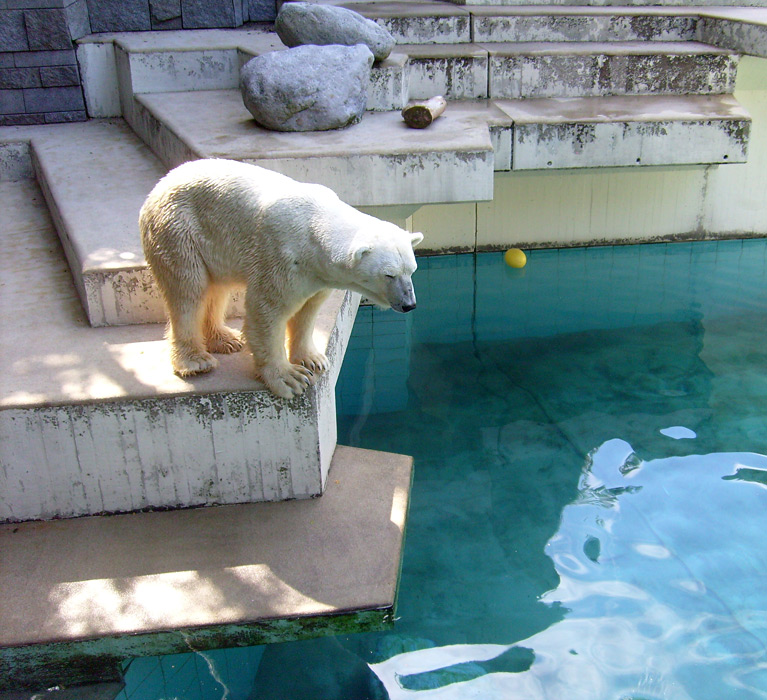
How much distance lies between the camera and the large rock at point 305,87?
5.04m

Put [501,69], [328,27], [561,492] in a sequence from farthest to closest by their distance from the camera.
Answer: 1. [501,69]
2. [328,27]
3. [561,492]

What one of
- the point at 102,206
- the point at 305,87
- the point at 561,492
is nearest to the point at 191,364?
the point at 102,206

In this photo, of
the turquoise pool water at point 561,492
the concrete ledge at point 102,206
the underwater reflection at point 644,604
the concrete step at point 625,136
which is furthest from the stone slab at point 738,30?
the concrete ledge at point 102,206

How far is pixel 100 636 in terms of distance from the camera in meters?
2.79

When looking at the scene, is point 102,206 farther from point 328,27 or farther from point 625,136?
point 625,136

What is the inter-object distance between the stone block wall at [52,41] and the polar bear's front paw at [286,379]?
4.75 m

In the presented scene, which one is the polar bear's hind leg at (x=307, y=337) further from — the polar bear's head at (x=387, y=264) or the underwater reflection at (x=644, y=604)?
the underwater reflection at (x=644, y=604)

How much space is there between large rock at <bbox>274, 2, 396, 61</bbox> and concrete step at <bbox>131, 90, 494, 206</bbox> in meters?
0.73

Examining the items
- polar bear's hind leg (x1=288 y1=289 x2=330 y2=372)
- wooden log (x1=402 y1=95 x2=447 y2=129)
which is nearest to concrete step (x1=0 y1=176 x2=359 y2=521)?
polar bear's hind leg (x1=288 y1=289 x2=330 y2=372)

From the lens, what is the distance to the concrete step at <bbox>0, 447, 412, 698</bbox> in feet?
9.29

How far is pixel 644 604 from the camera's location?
3535 millimetres

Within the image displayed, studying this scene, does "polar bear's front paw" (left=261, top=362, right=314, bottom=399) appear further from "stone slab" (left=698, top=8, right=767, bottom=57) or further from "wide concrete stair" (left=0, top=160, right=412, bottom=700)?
"stone slab" (left=698, top=8, right=767, bottom=57)

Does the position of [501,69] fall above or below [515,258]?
above

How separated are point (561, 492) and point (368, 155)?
7.08ft
